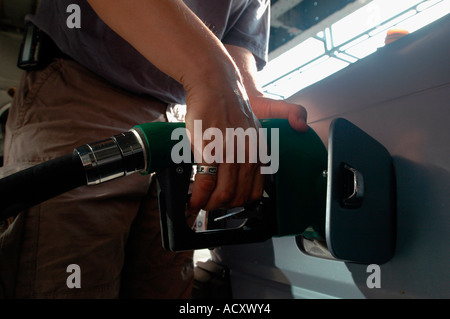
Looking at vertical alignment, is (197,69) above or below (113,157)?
above

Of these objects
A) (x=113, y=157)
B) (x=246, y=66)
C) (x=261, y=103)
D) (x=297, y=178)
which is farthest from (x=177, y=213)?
(x=246, y=66)

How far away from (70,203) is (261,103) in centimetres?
55

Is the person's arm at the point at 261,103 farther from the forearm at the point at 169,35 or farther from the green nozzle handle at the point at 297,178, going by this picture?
the forearm at the point at 169,35

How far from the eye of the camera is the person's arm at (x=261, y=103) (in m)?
0.65

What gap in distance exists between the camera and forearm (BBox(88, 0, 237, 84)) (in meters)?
0.48

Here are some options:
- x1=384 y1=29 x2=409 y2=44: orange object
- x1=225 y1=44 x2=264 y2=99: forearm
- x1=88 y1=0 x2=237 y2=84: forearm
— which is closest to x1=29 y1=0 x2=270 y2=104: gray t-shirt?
x1=225 y1=44 x2=264 y2=99: forearm

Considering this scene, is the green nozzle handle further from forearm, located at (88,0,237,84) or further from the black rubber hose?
the black rubber hose

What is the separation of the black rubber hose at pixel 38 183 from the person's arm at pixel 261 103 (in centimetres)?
43

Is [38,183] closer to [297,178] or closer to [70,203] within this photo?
[70,203]

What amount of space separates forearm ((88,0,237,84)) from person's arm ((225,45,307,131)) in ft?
0.75

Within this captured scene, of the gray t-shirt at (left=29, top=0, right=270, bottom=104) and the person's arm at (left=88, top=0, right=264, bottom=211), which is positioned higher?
the gray t-shirt at (left=29, top=0, right=270, bottom=104)

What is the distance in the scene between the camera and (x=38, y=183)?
0.41m

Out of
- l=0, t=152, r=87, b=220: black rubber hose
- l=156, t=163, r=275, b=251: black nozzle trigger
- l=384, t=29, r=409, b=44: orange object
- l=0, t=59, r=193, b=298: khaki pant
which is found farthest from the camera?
l=384, t=29, r=409, b=44: orange object

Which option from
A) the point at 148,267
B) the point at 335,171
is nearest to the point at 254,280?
the point at 148,267
